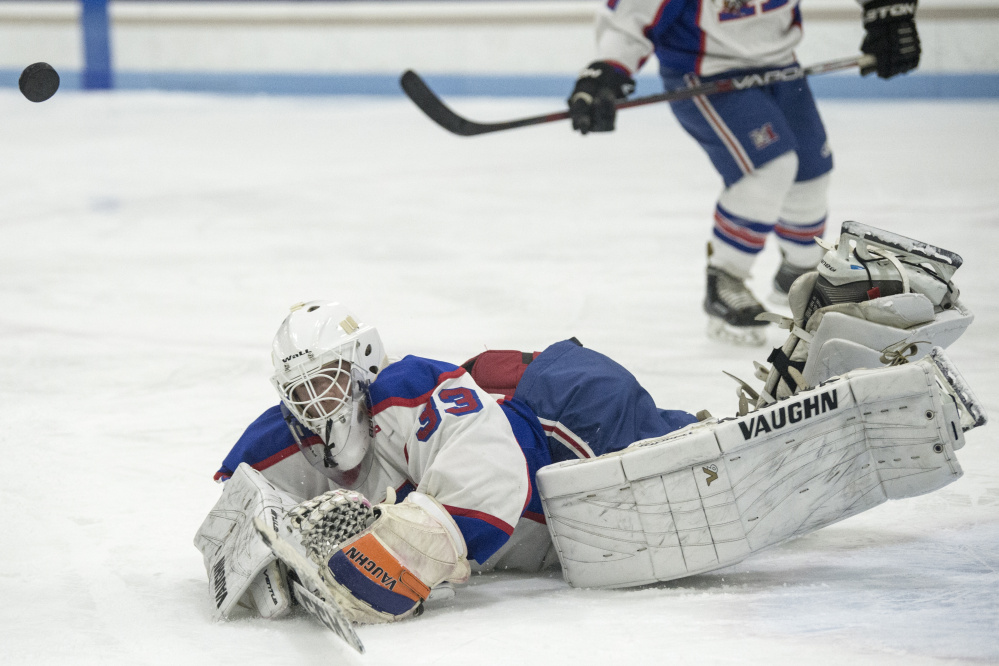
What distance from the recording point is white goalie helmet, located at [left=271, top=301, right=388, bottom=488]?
1.59m

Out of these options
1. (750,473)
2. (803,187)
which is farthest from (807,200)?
(750,473)

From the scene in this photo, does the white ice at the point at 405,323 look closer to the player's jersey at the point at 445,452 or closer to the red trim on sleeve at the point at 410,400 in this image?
the player's jersey at the point at 445,452

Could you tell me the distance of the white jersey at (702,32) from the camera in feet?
10.3

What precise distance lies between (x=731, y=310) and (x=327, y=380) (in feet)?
5.81

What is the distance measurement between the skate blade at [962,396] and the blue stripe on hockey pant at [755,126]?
1553 mm

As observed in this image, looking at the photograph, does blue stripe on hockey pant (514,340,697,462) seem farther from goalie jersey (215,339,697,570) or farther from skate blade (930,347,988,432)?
skate blade (930,347,988,432)

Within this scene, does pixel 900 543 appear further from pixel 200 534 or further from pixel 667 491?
pixel 200 534

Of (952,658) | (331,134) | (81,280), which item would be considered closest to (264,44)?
(331,134)

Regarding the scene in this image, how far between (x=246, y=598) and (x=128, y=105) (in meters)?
8.14

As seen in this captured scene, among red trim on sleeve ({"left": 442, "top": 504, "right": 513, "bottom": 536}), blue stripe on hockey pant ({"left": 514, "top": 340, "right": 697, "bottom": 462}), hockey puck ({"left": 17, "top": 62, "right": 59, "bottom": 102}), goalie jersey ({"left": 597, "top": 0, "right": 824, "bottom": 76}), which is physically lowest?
red trim on sleeve ({"left": 442, "top": 504, "right": 513, "bottom": 536})

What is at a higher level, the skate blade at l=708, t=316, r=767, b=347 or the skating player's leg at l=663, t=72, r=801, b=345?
the skating player's leg at l=663, t=72, r=801, b=345

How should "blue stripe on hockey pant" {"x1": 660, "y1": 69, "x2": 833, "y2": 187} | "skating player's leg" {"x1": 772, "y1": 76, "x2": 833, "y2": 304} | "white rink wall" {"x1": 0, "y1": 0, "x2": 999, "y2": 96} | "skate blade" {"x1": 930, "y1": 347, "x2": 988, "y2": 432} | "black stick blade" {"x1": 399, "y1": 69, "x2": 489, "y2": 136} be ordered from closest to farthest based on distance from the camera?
"skate blade" {"x1": 930, "y1": 347, "x2": 988, "y2": 432} → "blue stripe on hockey pant" {"x1": 660, "y1": 69, "x2": 833, "y2": 187} → "skating player's leg" {"x1": 772, "y1": 76, "x2": 833, "y2": 304} → "black stick blade" {"x1": 399, "y1": 69, "x2": 489, "y2": 136} → "white rink wall" {"x1": 0, "y1": 0, "x2": 999, "y2": 96}

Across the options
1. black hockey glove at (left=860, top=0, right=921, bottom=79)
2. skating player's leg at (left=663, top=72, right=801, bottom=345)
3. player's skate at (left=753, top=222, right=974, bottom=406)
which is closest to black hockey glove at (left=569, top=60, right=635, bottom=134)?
skating player's leg at (left=663, top=72, right=801, bottom=345)

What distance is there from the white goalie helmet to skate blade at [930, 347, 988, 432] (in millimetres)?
775
